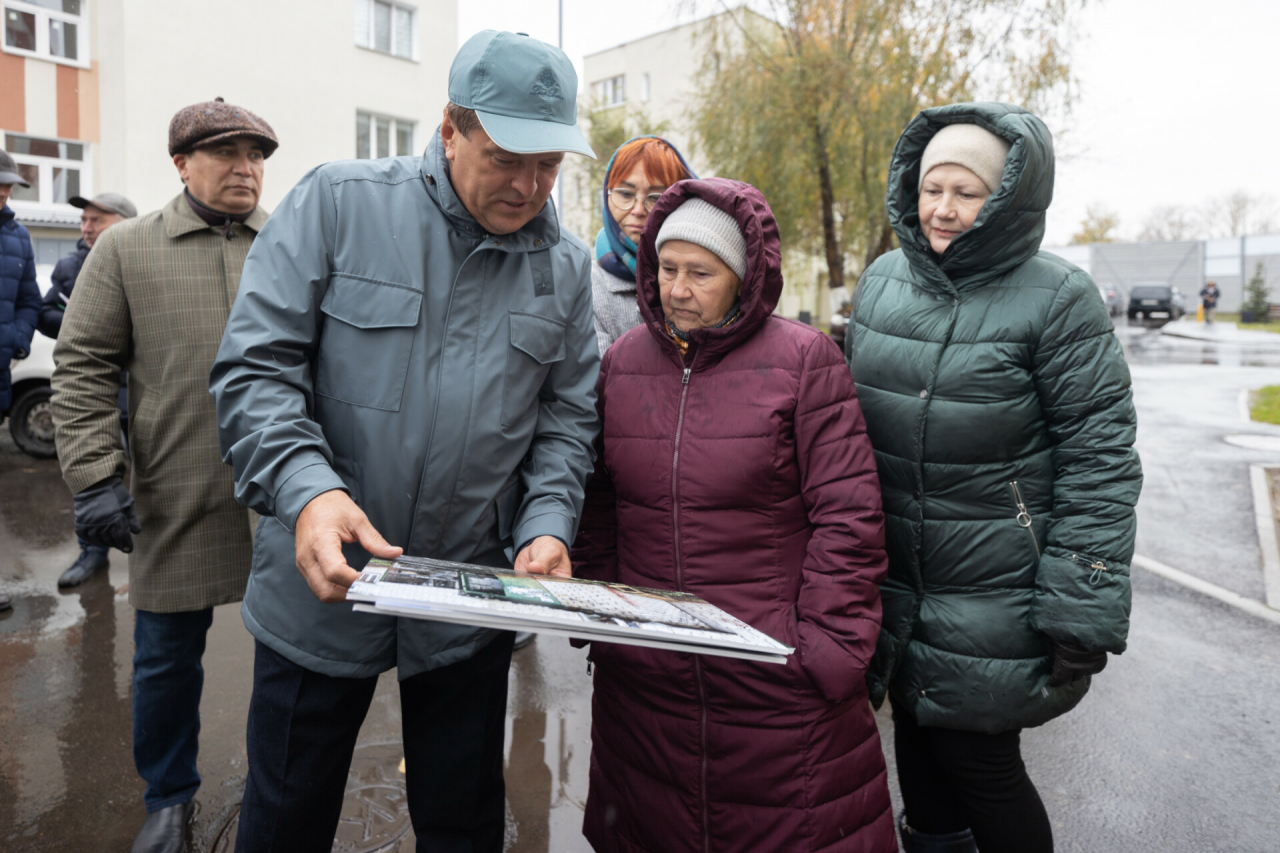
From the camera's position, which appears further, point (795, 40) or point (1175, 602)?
point (795, 40)

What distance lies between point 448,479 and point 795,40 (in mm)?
12379

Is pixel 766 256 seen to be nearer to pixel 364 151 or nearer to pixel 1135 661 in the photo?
pixel 1135 661

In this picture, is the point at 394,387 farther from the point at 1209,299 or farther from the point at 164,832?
the point at 1209,299

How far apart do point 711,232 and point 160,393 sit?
1772 mm

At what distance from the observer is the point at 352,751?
200cm

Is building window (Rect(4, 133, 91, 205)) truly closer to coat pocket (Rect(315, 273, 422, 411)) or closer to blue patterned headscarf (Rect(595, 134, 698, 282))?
blue patterned headscarf (Rect(595, 134, 698, 282))

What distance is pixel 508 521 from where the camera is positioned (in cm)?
202

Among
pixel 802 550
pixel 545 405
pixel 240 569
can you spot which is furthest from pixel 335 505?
pixel 240 569

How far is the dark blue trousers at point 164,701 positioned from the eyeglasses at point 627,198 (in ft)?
6.69

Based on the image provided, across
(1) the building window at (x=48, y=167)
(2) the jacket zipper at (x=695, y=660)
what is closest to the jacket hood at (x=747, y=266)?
(2) the jacket zipper at (x=695, y=660)

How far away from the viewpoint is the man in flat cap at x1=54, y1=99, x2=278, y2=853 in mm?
2592

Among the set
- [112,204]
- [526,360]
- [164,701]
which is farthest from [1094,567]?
[112,204]

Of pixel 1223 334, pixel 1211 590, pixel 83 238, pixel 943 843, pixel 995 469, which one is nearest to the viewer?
pixel 995 469

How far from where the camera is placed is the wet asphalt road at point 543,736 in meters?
2.86
